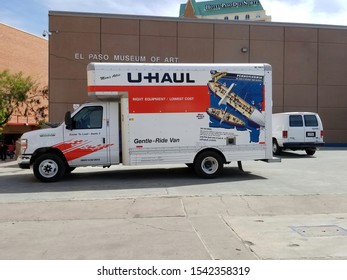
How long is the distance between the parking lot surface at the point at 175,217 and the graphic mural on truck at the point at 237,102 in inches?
64.2

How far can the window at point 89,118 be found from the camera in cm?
1089

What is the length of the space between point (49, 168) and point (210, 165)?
15.3 feet

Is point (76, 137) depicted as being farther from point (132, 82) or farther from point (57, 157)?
point (132, 82)

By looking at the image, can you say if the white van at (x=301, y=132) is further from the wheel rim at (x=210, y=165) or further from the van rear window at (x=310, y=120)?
the wheel rim at (x=210, y=165)

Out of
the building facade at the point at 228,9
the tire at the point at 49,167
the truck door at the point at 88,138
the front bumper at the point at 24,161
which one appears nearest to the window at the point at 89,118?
the truck door at the point at 88,138

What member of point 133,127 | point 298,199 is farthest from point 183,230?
point 133,127

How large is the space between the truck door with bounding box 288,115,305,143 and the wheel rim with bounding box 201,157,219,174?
860cm

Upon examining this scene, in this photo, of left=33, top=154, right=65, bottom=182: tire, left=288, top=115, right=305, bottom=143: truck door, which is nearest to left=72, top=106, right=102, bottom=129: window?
left=33, top=154, right=65, bottom=182: tire

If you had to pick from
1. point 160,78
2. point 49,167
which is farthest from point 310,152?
point 49,167

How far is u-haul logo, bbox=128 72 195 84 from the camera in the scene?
10.6m

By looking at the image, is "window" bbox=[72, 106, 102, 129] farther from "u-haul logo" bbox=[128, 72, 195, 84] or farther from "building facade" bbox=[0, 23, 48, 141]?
"building facade" bbox=[0, 23, 48, 141]

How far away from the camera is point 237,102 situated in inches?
436

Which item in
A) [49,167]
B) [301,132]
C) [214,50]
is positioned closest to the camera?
[49,167]

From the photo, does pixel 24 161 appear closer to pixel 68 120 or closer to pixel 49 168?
pixel 49 168
